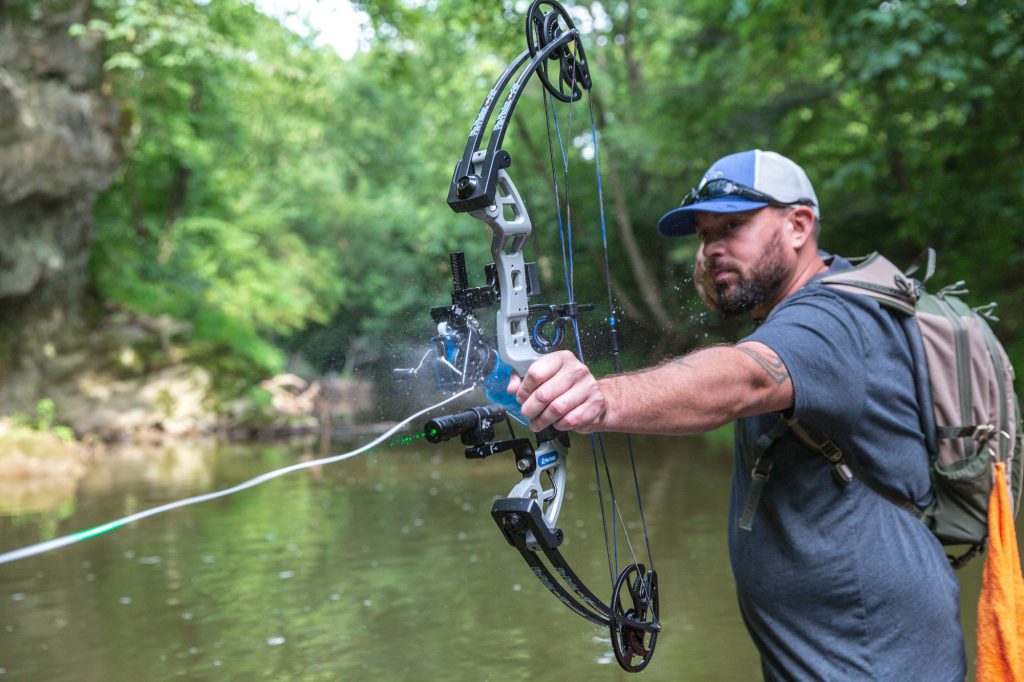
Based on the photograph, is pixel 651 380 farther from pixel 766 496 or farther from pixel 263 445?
pixel 263 445

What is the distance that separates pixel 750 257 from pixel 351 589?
18.2 ft

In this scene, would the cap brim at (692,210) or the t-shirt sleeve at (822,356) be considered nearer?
the t-shirt sleeve at (822,356)

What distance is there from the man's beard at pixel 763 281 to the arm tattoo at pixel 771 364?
1.73ft

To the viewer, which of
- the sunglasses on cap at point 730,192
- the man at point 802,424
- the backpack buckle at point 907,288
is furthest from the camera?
the sunglasses on cap at point 730,192

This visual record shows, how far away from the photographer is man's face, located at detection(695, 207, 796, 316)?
95.4 inches

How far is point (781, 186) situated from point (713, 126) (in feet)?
45.4

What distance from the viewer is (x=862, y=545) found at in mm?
2201

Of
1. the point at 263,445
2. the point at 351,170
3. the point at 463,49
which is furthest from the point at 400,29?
the point at 351,170

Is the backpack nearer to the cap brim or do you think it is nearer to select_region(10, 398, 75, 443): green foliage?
the cap brim

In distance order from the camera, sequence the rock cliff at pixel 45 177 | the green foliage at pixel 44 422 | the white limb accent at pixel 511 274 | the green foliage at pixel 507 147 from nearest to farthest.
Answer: the white limb accent at pixel 511 274 → the green foliage at pixel 507 147 → the rock cliff at pixel 45 177 → the green foliage at pixel 44 422

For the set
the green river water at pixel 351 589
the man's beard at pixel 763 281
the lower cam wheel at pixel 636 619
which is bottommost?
the green river water at pixel 351 589

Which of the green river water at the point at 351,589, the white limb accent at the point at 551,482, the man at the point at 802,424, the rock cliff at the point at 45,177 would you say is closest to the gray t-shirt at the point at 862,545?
the man at the point at 802,424

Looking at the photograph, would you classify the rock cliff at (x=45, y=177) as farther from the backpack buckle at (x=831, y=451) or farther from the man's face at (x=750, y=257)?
the backpack buckle at (x=831, y=451)

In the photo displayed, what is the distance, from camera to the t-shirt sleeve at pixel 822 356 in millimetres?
1964
